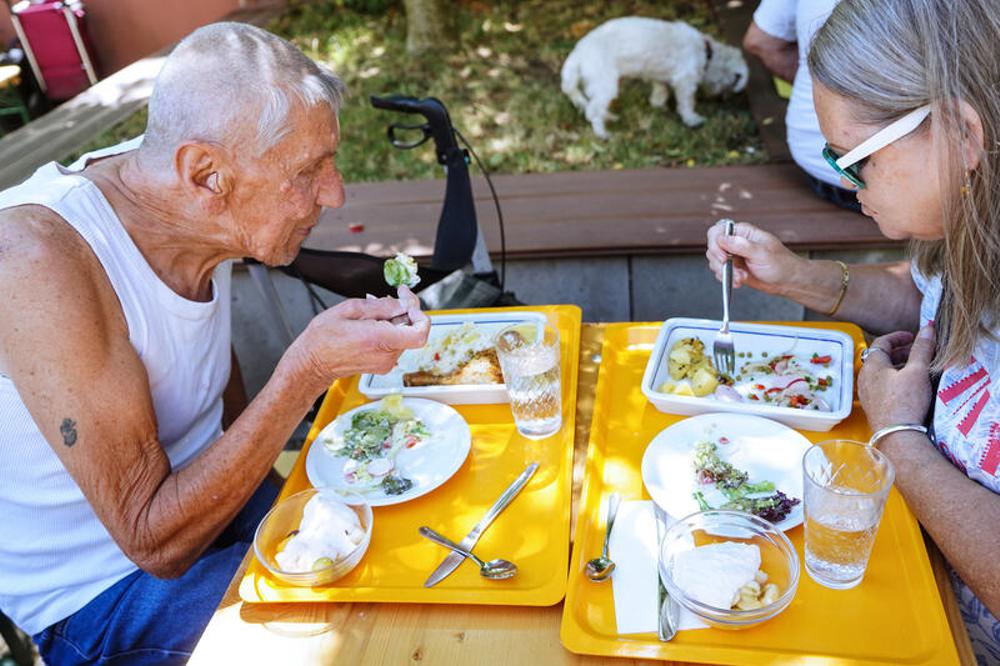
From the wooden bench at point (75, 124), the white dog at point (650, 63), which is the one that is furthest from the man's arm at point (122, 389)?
the white dog at point (650, 63)

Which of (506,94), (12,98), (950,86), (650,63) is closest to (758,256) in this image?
(950,86)

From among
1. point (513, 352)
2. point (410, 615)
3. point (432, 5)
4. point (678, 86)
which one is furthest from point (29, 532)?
point (432, 5)

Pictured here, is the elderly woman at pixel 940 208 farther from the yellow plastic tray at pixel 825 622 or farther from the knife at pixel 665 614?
the knife at pixel 665 614

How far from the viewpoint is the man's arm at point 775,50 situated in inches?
159

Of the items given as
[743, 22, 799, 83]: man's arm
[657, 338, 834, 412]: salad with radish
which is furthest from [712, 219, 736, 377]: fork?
[743, 22, 799, 83]: man's arm

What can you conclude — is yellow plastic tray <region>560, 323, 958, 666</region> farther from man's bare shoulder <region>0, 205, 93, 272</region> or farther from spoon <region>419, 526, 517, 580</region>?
man's bare shoulder <region>0, 205, 93, 272</region>

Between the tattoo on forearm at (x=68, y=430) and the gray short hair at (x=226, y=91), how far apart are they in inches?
26.6

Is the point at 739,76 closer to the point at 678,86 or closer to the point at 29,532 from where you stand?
the point at 678,86

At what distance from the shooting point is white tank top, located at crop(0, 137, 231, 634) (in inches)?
72.8

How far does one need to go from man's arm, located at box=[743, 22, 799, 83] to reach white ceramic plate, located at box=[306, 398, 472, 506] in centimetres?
306

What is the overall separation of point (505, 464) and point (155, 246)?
1.06 metres

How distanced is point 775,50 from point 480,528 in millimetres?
3423

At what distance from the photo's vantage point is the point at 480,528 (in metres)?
1.63

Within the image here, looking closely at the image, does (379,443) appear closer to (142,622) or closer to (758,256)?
(142,622)
